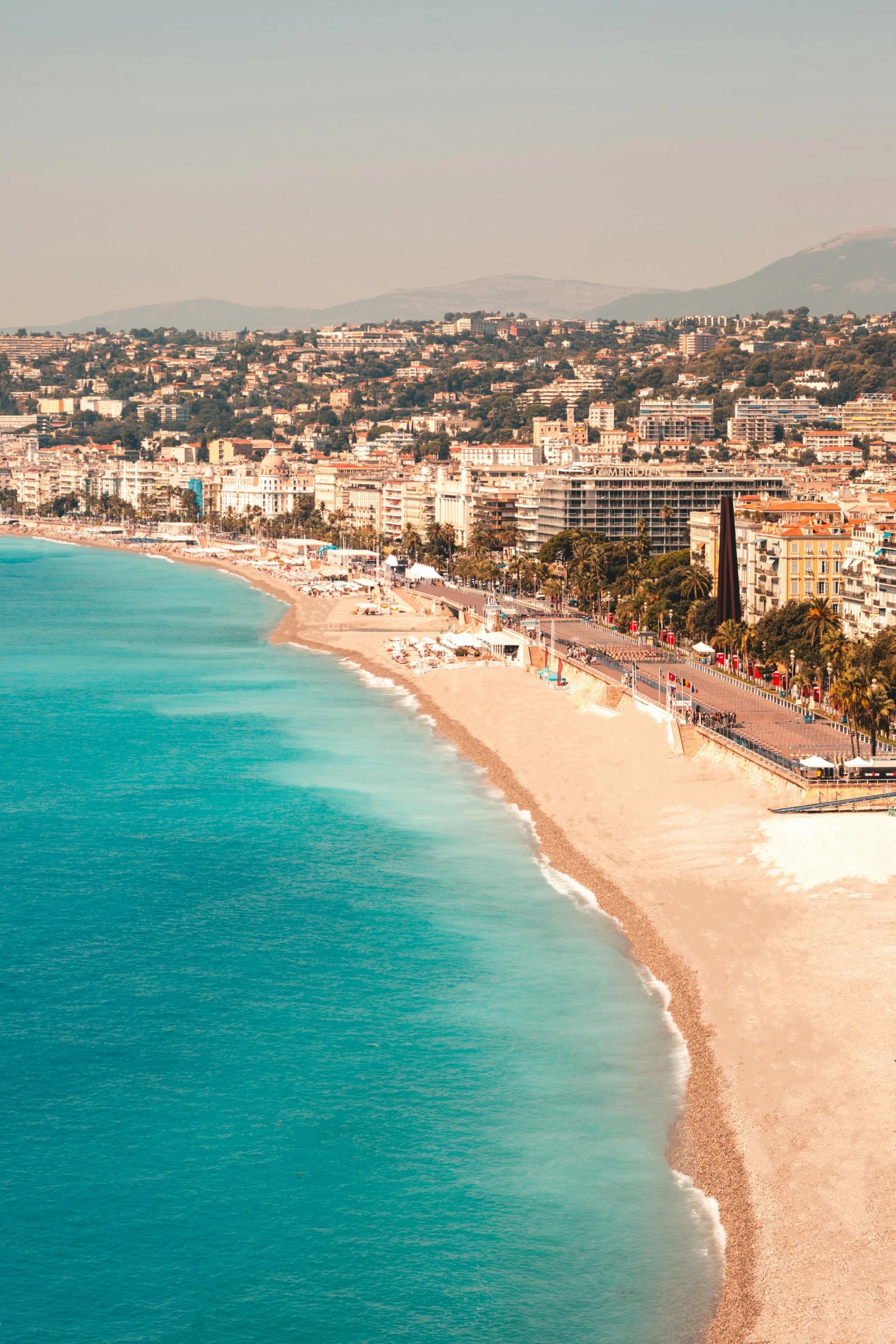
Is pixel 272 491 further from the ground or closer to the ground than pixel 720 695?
further from the ground

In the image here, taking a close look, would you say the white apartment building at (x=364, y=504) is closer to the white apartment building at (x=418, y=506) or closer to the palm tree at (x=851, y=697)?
the white apartment building at (x=418, y=506)

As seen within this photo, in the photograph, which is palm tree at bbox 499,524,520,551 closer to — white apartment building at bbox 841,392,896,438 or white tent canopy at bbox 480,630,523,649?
white tent canopy at bbox 480,630,523,649

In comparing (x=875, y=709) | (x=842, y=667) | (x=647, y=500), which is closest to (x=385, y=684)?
(x=842, y=667)

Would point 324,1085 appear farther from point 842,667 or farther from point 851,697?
point 842,667

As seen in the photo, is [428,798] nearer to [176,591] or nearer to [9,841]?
[9,841]

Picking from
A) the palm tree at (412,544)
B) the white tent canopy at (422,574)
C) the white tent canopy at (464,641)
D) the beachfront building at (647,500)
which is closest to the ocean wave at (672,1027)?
the white tent canopy at (464,641)

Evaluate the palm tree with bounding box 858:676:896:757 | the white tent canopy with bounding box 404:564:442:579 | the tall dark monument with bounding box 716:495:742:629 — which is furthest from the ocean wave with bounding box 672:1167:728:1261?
the white tent canopy with bounding box 404:564:442:579

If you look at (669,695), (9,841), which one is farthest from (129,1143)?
(669,695)
